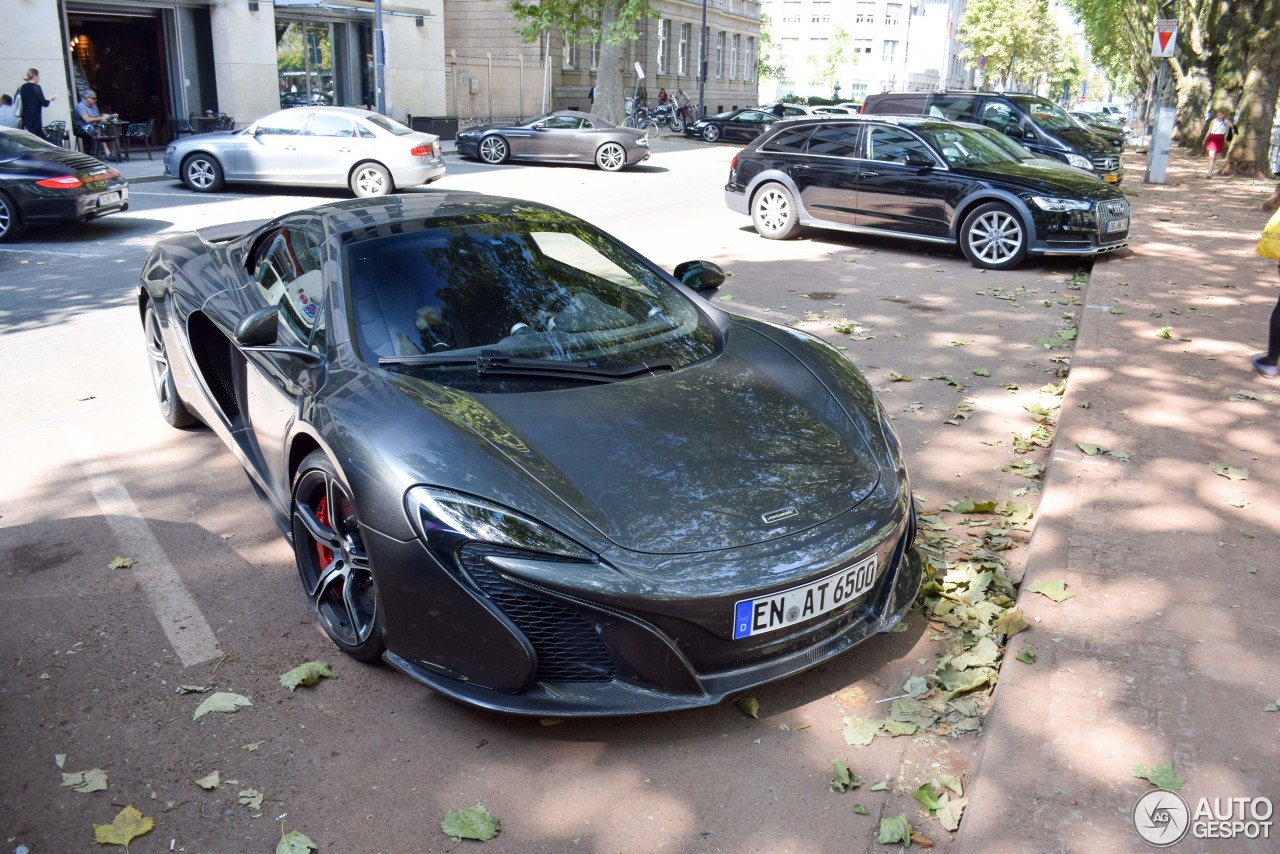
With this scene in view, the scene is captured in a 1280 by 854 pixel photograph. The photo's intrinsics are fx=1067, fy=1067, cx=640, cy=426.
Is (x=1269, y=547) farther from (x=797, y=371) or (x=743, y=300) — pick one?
(x=743, y=300)

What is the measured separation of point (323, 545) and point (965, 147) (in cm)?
1020

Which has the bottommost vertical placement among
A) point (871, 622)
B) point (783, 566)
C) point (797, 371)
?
point (871, 622)

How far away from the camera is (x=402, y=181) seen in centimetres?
1673

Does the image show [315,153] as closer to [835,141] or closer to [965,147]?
[835,141]

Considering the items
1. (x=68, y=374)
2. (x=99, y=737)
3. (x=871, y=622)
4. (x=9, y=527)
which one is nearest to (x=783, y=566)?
(x=871, y=622)

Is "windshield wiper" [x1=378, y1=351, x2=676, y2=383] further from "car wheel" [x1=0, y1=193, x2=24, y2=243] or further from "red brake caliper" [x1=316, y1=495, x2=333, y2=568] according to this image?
"car wheel" [x1=0, y1=193, x2=24, y2=243]

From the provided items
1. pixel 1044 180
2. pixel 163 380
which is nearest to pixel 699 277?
pixel 163 380

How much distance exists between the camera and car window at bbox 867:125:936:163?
11984mm

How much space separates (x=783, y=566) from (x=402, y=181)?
48.8 feet

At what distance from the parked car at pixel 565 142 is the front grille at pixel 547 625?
68.2 feet

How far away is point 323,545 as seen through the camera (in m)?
3.76

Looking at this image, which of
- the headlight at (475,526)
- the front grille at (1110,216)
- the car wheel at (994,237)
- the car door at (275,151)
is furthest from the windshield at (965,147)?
the headlight at (475,526)

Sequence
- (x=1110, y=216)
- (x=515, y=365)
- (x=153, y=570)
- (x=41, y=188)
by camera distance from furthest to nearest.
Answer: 1. (x=41, y=188)
2. (x=1110, y=216)
3. (x=153, y=570)
4. (x=515, y=365)

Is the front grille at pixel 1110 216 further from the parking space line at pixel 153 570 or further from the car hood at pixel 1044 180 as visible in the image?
the parking space line at pixel 153 570
